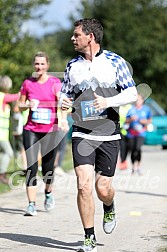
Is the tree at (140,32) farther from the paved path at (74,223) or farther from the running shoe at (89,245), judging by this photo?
the running shoe at (89,245)

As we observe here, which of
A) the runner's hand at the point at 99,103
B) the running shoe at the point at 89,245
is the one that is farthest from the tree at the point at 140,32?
the running shoe at the point at 89,245

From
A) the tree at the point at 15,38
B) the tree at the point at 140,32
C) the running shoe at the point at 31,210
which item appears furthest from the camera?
the tree at the point at 140,32

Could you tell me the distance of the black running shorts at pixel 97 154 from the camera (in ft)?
22.7

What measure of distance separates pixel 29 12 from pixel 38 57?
8.18 meters

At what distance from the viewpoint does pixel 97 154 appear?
7094 millimetres

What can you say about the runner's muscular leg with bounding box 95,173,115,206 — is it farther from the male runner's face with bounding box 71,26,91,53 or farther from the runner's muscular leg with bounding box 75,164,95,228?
the male runner's face with bounding box 71,26,91,53

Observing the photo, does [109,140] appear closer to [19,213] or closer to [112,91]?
[112,91]

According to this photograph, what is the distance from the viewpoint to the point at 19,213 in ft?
31.8

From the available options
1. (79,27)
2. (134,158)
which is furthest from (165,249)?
(134,158)

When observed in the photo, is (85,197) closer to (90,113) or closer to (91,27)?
(90,113)

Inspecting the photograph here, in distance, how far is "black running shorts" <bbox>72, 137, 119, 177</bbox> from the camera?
693 cm

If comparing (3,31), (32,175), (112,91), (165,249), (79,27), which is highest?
(3,31)

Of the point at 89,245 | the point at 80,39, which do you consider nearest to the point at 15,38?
the point at 80,39

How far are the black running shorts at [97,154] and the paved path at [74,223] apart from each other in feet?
2.52
